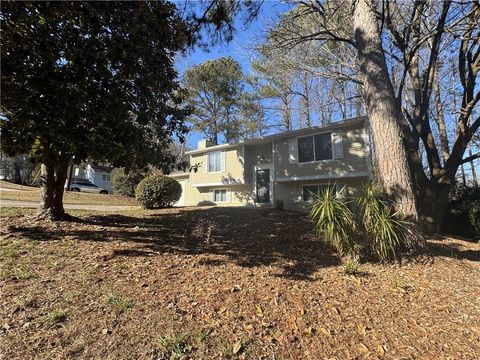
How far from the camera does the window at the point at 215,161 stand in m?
20.4

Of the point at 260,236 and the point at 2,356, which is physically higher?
the point at 260,236

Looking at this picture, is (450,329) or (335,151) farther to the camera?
(335,151)

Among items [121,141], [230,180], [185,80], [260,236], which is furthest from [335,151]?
[185,80]

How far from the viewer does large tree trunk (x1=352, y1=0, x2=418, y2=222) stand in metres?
6.47

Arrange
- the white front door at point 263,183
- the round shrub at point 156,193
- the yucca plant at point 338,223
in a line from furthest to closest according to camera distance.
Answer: the white front door at point 263,183, the round shrub at point 156,193, the yucca plant at point 338,223

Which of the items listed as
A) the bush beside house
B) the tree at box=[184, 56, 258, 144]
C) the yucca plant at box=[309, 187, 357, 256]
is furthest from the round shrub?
the tree at box=[184, 56, 258, 144]

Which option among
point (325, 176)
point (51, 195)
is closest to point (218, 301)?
point (51, 195)

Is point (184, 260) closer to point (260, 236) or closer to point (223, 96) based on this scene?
point (260, 236)

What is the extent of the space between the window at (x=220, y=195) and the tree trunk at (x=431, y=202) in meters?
12.5

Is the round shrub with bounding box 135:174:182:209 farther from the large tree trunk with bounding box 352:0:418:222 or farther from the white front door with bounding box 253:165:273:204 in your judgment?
the large tree trunk with bounding box 352:0:418:222

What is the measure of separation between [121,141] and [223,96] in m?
21.3

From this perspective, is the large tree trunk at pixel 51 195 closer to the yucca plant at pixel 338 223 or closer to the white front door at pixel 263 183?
the yucca plant at pixel 338 223

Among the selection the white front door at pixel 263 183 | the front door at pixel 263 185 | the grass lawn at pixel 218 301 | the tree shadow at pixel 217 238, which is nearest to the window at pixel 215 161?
the white front door at pixel 263 183

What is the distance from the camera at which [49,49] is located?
485 cm
